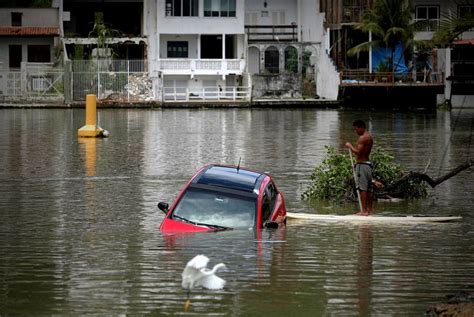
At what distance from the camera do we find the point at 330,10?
8262cm

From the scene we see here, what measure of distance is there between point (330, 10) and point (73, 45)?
1762cm

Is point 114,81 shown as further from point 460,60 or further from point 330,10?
point 460,60

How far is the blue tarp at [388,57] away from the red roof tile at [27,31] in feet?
69.7

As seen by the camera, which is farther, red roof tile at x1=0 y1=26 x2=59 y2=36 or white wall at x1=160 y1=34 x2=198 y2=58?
white wall at x1=160 y1=34 x2=198 y2=58

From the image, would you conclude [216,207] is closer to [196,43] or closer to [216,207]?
[216,207]

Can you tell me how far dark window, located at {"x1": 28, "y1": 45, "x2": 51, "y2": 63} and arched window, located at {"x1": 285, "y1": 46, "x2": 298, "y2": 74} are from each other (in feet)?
53.5

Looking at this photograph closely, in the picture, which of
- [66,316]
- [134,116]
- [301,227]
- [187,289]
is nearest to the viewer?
[66,316]

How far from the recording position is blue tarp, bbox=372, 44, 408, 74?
3125 inches

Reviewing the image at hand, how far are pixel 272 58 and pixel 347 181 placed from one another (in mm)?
60487

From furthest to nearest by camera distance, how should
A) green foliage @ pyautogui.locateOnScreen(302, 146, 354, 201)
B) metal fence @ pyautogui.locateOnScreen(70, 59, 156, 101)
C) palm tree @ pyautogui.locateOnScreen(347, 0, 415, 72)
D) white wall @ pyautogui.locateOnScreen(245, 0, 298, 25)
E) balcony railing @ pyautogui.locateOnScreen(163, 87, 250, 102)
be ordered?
1. white wall @ pyautogui.locateOnScreen(245, 0, 298, 25)
2. balcony railing @ pyautogui.locateOnScreen(163, 87, 250, 102)
3. palm tree @ pyautogui.locateOnScreen(347, 0, 415, 72)
4. metal fence @ pyautogui.locateOnScreen(70, 59, 156, 101)
5. green foliage @ pyautogui.locateOnScreen(302, 146, 354, 201)

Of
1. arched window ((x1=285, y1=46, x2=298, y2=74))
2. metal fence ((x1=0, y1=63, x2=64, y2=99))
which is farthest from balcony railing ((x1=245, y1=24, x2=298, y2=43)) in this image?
metal fence ((x1=0, y1=63, x2=64, y2=99))

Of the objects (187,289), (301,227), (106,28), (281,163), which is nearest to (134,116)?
(106,28)

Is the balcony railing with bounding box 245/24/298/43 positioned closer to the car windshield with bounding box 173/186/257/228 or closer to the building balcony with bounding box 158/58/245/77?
the building balcony with bounding box 158/58/245/77

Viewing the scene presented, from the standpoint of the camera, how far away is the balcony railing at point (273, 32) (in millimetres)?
86125
